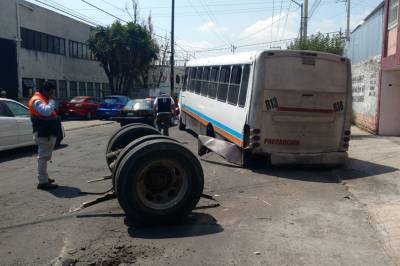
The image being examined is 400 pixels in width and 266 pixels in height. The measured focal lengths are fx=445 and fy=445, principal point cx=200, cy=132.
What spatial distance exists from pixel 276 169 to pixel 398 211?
3.79 m

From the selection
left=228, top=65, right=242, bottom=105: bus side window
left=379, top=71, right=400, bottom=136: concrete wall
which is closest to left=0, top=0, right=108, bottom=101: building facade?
left=228, top=65, right=242, bottom=105: bus side window

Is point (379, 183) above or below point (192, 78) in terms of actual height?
below

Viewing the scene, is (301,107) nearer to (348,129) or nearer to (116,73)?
(348,129)

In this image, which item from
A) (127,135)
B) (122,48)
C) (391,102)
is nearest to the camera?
(127,135)

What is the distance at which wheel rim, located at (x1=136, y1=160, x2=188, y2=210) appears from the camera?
5.66 meters

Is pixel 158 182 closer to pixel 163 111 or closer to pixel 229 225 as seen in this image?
pixel 229 225

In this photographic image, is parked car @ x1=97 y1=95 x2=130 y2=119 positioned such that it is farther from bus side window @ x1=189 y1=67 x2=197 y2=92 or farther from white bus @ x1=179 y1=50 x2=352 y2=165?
white bus @ x1=179 y1=50 x2=352 y2=165

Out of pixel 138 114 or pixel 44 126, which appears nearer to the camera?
pixel 44 126

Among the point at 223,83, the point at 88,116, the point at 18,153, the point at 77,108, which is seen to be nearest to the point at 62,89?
the point at 88,116

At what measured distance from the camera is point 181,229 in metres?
5.50

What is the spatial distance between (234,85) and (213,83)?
2529 millimetres

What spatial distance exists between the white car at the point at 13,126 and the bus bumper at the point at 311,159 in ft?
21.7

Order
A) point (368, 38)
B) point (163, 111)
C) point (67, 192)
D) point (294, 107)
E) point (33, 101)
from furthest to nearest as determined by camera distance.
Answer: point (368, 38)
point (163, 111)
point (294, 107)
point (33, 101)
point (67, 192)

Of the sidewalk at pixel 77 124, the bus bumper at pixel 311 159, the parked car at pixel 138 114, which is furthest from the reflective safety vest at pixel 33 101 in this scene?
the sidewalk at pixel 77 124
